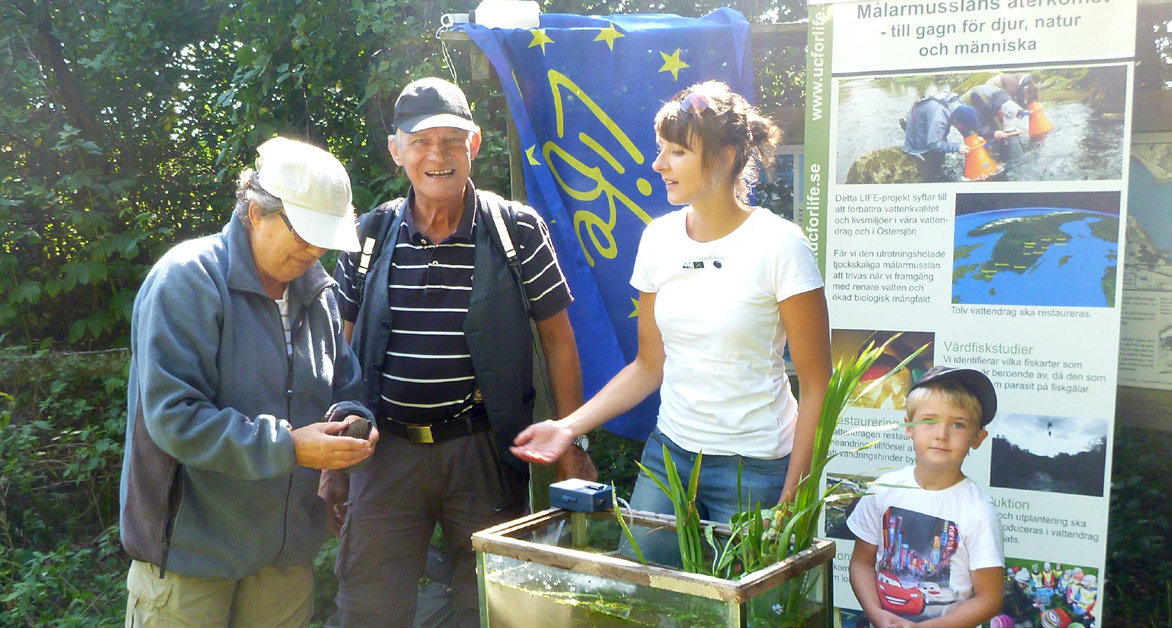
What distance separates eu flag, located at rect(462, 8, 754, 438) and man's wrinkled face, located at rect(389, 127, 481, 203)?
0.69 meters

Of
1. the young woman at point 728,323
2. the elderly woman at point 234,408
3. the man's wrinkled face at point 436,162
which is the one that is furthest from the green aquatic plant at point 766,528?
the man's wrinkled face at point 436,162

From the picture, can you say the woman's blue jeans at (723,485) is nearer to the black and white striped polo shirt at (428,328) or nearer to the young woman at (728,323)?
the young woman at (728,323)

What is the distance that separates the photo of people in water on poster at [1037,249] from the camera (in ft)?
8.39

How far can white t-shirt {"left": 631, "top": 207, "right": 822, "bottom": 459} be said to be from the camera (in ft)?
6.88

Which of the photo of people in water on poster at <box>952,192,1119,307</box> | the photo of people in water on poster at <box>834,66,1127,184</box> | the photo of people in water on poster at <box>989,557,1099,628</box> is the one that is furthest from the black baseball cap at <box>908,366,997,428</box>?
the photo of people in water on poster at <box>834,66,1127,184</box>

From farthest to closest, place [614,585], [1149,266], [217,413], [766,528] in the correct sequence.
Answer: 1. [1149,266]
2. [217,413]
3. [766,528]
4. [614,585]

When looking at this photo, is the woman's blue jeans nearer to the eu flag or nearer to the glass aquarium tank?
the glass aquarium tank

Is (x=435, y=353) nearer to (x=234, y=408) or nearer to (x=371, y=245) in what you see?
(x=371, y=245)

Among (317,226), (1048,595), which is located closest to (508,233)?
(317,226)

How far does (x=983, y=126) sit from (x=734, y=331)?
43.5 inches

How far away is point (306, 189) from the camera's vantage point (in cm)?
214

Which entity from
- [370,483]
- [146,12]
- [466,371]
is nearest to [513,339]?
[466,371]

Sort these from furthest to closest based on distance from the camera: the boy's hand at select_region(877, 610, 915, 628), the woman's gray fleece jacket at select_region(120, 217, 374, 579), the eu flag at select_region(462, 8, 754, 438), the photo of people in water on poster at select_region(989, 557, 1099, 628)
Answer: the eu flag at select_region(462, 8, 754, 438) → the photo of people in water on poster at select_region(989, 557, 1099, 628) → the boy's hand at select_region(877, 610, 915, 628) → the woman's gray fleece jacket at select_region(120, 217, 374, 579)

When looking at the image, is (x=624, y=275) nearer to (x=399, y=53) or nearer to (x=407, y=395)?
(x=407, y=395)
